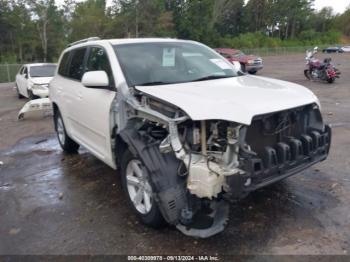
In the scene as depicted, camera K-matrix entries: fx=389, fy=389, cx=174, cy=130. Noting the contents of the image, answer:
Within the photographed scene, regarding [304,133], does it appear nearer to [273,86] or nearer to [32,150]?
[273,86]

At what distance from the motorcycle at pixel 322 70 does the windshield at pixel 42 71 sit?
10.9 meters

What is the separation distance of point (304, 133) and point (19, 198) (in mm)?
3517

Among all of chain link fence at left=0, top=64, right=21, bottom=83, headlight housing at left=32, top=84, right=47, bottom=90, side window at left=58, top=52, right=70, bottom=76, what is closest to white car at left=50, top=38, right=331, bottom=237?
side window at left=58, top=52, right=70, bottom=76

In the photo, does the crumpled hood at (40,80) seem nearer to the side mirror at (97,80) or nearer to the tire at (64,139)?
the tire at (64,139)

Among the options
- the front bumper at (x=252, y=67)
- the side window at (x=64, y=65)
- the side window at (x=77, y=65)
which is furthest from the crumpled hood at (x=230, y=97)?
the front bumper at (x=252, y=67)

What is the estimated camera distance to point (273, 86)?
419cm

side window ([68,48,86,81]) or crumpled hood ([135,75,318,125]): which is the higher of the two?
side window ([68,48,86,81])

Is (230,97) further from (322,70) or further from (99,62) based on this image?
(322,70)

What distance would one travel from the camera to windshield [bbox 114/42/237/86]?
4.38 m

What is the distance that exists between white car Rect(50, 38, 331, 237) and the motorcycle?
12545 millimetres

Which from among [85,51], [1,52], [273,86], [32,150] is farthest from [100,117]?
[1,52]

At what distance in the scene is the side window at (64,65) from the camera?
6.13 m

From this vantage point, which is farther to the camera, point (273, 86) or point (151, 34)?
point (151, 34)

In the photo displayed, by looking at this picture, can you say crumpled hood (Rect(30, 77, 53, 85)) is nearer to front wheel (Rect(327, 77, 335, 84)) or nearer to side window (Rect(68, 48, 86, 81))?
side window (Rect(68, 48, 86, 81))
